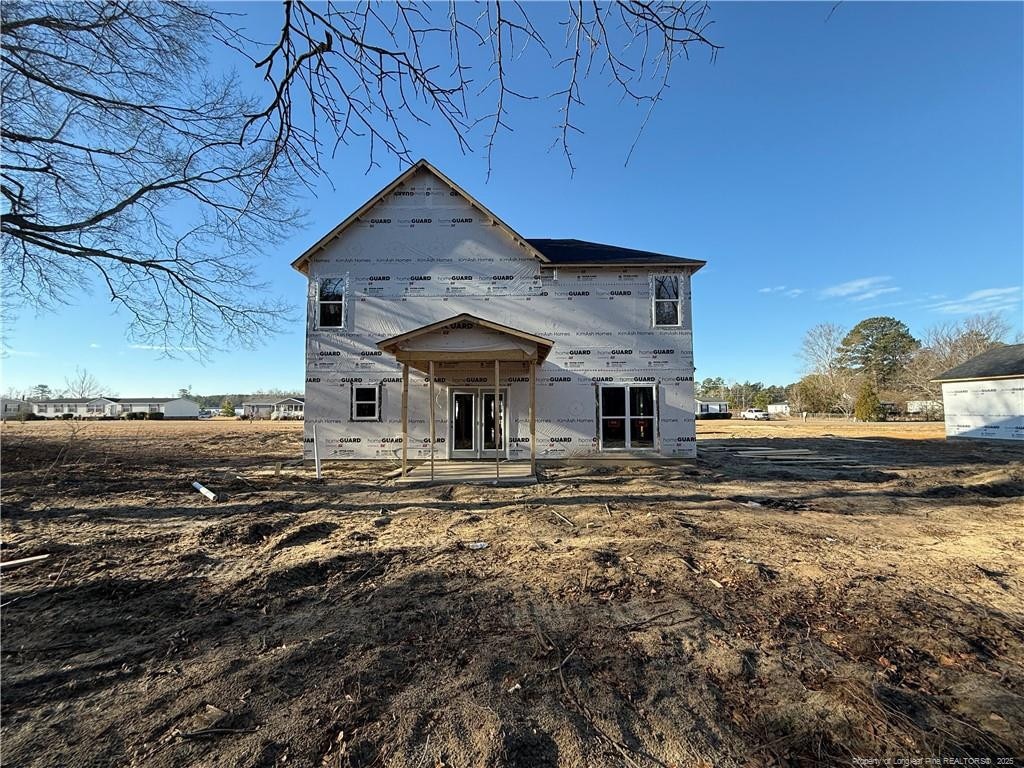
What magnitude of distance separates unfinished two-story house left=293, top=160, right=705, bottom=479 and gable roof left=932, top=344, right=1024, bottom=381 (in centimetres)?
1987

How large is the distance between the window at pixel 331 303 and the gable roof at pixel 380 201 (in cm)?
95

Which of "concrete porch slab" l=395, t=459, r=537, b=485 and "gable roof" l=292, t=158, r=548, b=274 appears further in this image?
"gable roof" l=292, t=158, r=548, b=274

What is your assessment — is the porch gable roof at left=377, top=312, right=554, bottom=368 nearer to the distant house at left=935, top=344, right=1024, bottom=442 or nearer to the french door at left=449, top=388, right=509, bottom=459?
the french door at left=449, top=388, right=509, bottom=459

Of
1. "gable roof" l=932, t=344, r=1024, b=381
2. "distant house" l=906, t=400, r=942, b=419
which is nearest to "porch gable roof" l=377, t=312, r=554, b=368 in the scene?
"gable roof" l=932, t=344, r=1024, b=381

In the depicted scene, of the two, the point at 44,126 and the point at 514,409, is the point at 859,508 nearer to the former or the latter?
the point at 514,409

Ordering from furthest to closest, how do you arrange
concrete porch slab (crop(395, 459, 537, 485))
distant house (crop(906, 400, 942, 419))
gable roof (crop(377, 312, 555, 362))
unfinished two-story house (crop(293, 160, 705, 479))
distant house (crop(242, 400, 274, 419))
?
1. distant house (crop(242, 400, 274, 419))
2. distant house (crop(906, 400, 942, 419))
3. unfinished two-story house (crop(293, 160, 705, 479))
4. concrete porch slab (crop(395, 459, 537, 485))
5. gable roof (crop(377, 312, 555, 362))

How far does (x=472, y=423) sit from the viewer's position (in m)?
14.4

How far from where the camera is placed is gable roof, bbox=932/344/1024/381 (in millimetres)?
21453

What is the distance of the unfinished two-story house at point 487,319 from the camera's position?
45.7 ft

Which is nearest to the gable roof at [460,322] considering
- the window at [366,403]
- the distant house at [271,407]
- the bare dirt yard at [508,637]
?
the window at [366,403]

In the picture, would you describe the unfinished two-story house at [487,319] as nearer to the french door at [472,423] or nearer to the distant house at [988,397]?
the french door at [472,423]

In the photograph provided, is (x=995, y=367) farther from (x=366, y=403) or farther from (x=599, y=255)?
(x=366, y=403)

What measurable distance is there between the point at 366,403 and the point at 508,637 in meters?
11.6

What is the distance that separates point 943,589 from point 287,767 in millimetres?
5960
